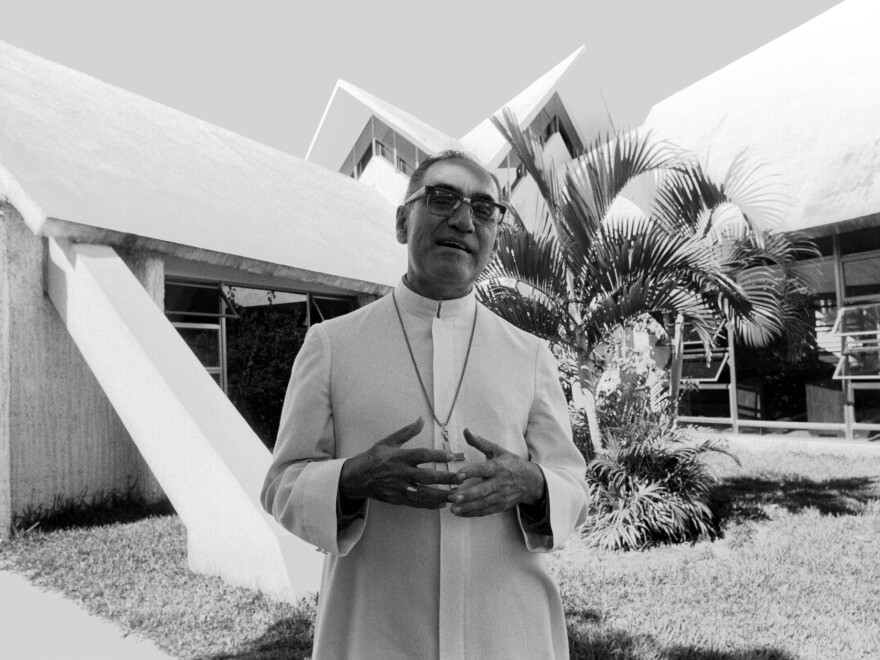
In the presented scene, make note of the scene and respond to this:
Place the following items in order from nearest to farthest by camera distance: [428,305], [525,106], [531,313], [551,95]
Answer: [428,305] < [531,313] < [525,106] < [551,95]

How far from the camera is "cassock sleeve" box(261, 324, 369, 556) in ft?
4.34

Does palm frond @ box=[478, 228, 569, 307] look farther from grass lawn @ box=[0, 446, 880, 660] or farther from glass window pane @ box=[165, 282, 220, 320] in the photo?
glass window pane @ box=[165, 282, 220, 320]

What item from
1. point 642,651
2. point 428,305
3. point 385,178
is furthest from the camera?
point 385,178

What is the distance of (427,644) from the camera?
1387 millimetres

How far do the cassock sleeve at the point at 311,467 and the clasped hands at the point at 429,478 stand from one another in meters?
0.05

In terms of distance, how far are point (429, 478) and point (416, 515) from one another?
23 cm

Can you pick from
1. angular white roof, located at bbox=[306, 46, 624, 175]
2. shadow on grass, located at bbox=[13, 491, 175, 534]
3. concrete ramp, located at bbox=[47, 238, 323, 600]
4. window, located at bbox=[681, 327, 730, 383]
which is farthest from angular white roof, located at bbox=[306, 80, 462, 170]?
concrete ramp, located at bbox=[47, 238, 323, 600]

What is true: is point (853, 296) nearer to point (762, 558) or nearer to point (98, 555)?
point (762, 558)

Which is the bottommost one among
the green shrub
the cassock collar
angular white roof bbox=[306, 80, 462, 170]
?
the green shrub

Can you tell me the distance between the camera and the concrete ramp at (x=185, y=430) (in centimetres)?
446

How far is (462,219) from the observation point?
4.94ft

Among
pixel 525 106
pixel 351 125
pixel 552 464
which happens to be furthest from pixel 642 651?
pixel 351 125

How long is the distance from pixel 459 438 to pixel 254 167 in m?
11.5

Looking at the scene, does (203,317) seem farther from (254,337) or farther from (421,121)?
(421,121)
